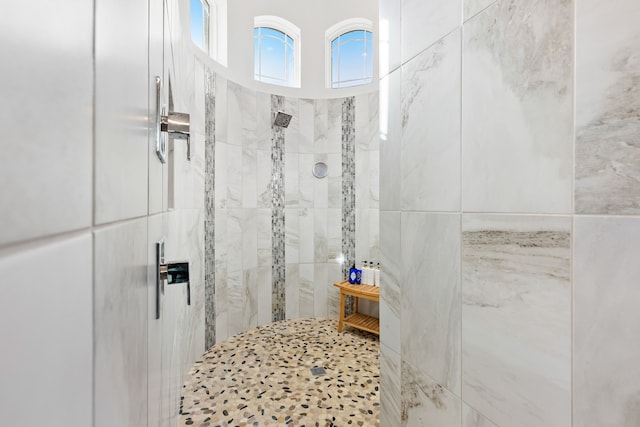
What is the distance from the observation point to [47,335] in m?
0.16

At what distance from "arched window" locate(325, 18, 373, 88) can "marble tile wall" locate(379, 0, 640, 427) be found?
2.52 m

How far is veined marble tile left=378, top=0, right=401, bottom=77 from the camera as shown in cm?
102

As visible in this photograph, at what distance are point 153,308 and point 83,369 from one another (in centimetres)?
47

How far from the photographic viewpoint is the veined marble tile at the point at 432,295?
81cm

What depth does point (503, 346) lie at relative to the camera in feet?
2.22

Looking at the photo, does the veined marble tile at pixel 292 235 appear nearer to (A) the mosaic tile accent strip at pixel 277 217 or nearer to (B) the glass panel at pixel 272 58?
(A) the mosaic tile accent strip at pixel 277 217

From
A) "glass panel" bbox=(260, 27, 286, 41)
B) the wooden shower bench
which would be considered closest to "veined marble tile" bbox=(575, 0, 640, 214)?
the wooden shower bench

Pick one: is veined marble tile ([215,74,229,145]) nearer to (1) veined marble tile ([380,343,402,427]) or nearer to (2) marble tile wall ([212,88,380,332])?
(2) marble tile wall ([212,88,380,332])

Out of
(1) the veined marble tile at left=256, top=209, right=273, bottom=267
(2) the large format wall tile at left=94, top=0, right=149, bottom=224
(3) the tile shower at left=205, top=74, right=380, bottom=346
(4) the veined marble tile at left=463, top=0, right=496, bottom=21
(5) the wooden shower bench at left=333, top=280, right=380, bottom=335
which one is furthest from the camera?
(1) the veined marble tile at left=256, top=209, right=273, bottom=267

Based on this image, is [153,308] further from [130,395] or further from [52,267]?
[52,267]

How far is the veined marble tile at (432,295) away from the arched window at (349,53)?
2.88 m

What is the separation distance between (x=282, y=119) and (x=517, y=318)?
110 inches

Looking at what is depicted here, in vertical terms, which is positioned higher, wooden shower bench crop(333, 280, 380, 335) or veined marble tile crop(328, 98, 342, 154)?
veined marble tile crop(328, 98, 342, 154)

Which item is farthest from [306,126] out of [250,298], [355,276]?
[250,298]
